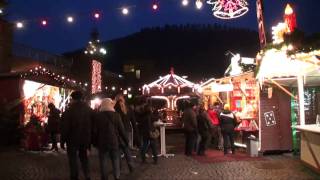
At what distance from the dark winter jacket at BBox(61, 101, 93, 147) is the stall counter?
5284 mm

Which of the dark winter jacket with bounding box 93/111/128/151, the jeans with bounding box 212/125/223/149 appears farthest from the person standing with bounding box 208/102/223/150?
the dark winter jacket with bounding box 93/111/128/151

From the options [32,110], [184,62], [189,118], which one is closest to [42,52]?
[32,110]

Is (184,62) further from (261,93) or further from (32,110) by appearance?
(261,93)

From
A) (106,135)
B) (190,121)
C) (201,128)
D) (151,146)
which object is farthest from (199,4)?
(106,135)

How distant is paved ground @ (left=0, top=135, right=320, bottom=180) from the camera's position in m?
10.9

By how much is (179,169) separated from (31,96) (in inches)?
440

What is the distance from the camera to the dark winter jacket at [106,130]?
9531mm

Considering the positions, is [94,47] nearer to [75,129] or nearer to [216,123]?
[216,123]

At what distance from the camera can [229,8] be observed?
1438 cm

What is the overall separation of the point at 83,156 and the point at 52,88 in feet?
47.4

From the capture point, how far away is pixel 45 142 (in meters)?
18.0

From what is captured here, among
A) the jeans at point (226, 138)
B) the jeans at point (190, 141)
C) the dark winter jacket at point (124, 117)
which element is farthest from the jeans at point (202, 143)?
the dark winter jacket at point (124, 117)

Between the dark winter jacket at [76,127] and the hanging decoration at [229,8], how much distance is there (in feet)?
22.2

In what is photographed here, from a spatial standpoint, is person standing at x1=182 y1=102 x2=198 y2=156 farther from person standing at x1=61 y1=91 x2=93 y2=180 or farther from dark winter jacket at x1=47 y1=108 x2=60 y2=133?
person standing at x1=61 y1=91 x2=93 y2=180
